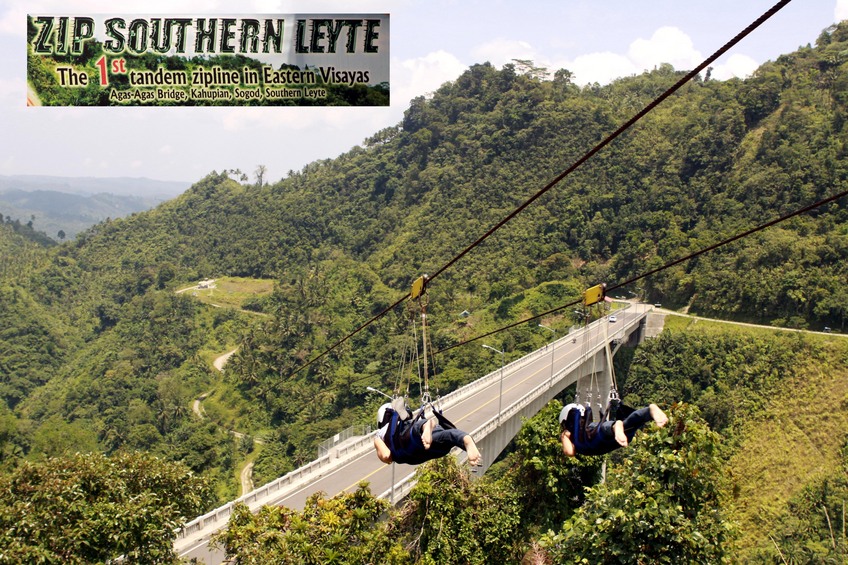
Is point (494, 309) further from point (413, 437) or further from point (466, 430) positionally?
point (413, 437)

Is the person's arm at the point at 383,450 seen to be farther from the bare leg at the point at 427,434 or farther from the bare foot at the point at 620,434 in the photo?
the bare foot at the point at 620,434

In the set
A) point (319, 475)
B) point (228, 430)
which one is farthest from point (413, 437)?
point (228, 430)

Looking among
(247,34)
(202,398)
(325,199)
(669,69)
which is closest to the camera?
(247,34)

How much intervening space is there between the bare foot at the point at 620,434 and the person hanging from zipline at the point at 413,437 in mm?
2242

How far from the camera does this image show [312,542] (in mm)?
17609

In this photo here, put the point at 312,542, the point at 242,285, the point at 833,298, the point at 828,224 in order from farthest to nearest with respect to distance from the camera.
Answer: the point at 242,285 < the point at 828,224 < the point at 833,298 < the point at 312,542

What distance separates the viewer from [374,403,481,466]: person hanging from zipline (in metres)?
9.37

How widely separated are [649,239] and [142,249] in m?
82.7

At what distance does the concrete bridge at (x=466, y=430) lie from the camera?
2383cm

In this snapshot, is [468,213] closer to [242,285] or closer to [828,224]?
[242,285]

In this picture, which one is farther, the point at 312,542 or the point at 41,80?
the point at 41,80

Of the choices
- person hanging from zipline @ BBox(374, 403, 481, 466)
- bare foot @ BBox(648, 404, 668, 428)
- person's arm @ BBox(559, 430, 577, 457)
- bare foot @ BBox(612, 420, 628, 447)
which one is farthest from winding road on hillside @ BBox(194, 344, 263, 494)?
bare foot @ BBox(648, 404, 668, 428)

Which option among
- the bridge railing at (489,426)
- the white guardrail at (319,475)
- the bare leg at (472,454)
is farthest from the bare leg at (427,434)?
the bridge railing at (489,426)

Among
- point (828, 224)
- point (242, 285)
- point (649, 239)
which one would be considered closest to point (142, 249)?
point (242, 285)
